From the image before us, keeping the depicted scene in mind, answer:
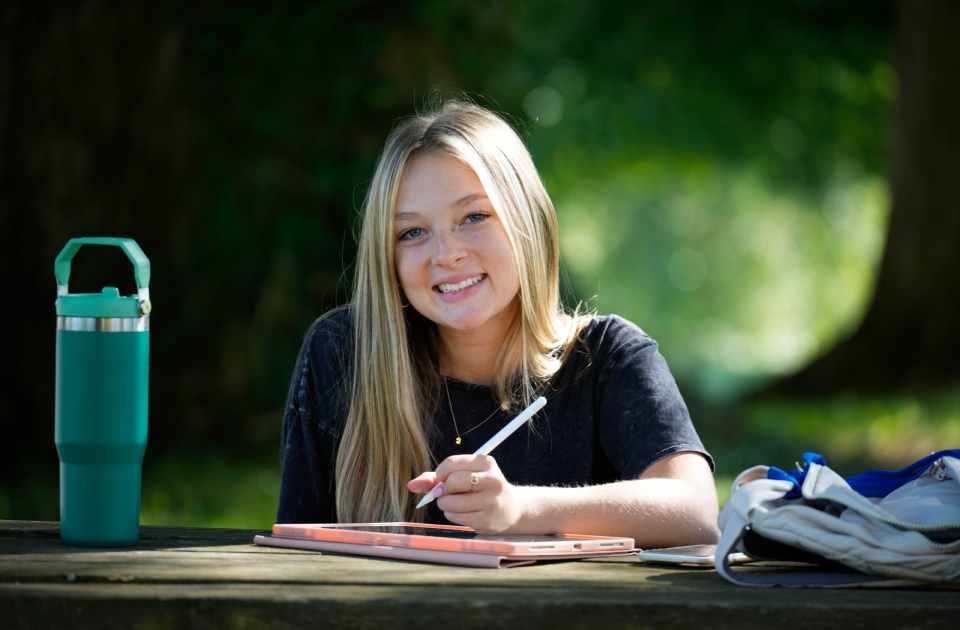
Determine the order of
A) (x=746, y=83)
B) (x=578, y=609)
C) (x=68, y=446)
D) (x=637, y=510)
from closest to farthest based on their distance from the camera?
1. (x=578, y=609)
2. (x=68, y=446)
3. (x=637, y=510)
4. (x=746, y=83)

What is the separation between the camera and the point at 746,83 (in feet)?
32.4

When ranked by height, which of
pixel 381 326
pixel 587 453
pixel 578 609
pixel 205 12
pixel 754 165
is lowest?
pixel 578 609

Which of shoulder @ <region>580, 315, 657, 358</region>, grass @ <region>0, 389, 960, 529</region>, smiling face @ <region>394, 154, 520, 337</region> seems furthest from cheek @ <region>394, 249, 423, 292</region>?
grass @ <region>0, 389, 960, 529</region>

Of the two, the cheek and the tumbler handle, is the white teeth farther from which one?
the tumbler handle

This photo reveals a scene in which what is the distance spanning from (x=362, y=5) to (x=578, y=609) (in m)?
4.22

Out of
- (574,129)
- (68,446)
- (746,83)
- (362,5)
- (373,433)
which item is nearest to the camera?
(68,446)

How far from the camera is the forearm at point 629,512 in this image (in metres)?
1.54

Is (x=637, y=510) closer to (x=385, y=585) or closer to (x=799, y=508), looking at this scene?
(x=799, y=508)

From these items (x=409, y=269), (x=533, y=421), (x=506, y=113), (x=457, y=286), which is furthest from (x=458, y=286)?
(x=506, y=113)

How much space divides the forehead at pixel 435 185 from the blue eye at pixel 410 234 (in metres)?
0.05

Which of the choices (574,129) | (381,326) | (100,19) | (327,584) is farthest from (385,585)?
(574,129)

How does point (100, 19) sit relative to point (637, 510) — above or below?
above

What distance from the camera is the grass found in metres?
4.01

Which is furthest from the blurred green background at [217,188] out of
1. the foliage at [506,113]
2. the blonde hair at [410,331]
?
the blonde hair at [410,331]
